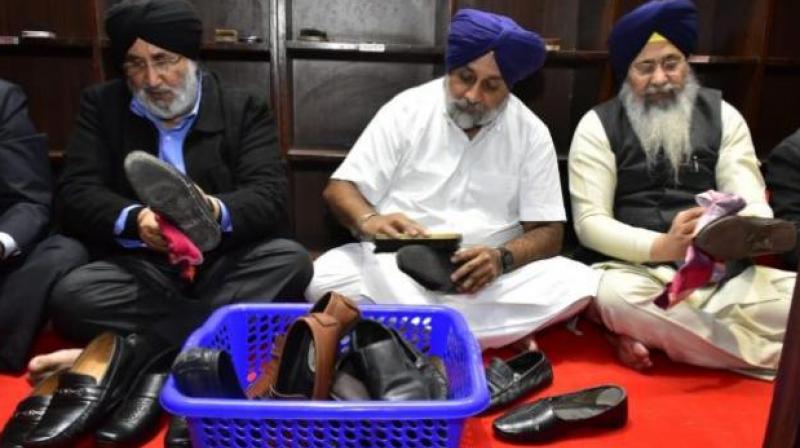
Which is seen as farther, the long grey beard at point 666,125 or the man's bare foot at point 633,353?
the long grey beard at point 666,125

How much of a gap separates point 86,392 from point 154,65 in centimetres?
97

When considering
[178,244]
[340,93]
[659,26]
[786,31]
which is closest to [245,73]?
[340,93]

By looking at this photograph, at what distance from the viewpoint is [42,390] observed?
149cm

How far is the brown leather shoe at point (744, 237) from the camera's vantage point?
64.2 inches

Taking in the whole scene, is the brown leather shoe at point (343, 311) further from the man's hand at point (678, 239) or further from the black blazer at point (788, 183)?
the black blazer at point (788, 183)

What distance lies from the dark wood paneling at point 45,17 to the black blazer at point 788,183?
2.70 metres

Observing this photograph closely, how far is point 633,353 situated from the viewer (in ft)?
6.23

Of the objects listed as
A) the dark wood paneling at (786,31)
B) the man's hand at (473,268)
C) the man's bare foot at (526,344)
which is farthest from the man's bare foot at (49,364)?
the dark wood paneling at (786,31)

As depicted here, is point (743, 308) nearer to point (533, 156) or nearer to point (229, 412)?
point (533, 156)

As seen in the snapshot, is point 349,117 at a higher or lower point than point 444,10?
lower

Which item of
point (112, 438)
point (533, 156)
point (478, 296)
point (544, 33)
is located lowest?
point (112, 438)

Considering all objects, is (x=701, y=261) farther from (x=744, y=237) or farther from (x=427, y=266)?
(x=427, y=266)

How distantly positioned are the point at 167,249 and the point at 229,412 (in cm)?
78

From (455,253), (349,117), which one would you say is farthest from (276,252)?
(349,117)
